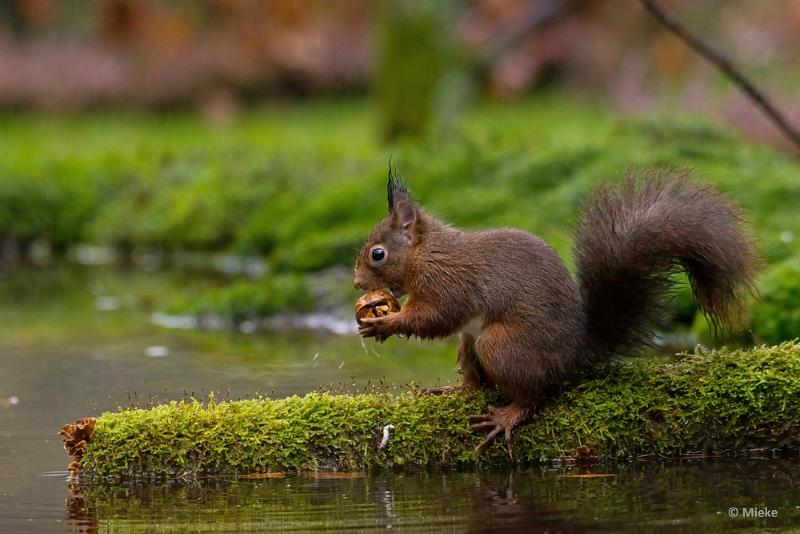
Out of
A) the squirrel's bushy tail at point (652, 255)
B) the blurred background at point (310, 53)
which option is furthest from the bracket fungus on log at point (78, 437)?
the blurred background at point (310, 53)

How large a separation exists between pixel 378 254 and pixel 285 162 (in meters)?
9.80

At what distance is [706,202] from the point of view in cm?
621

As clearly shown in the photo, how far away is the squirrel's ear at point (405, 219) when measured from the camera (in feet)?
22.0

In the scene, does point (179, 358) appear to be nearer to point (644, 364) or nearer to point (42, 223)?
point (644, 364)

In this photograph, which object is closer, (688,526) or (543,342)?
(688,526)

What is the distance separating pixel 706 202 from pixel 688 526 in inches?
62.3

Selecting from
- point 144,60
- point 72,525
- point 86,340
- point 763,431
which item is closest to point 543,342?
point 763,431

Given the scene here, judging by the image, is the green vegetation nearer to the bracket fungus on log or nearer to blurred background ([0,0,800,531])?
blurred background ([0,0,800,531])

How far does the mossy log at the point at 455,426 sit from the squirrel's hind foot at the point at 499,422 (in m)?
0.05

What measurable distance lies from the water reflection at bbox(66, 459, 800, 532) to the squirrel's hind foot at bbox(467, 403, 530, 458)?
0.47ft

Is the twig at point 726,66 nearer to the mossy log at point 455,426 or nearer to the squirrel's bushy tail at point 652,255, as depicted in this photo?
the squirrel's bushy tail at point 652,255

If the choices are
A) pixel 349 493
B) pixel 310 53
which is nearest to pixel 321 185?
pixel 349 493

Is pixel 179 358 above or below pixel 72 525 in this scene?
above

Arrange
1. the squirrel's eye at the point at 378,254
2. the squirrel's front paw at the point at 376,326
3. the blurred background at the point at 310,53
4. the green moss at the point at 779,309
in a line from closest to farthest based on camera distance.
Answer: the squirrel's front paw at the point at 376,326, the squirrel's eye at the point at 378,254, the green moss at the point at 779,309, the blurred background at the point at 310,53
